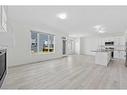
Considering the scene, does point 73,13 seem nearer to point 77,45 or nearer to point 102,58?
point 102,58

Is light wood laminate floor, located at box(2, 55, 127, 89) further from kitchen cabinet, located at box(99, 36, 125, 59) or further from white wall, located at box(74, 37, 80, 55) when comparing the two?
white wall, located at box(74, 37, 80, 55)

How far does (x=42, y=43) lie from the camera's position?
6.52m

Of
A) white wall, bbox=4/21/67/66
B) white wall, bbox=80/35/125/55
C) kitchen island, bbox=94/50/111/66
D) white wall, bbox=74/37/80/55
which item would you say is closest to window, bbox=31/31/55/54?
white wall, bbox=4/21/67/66

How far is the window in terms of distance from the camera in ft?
19.2

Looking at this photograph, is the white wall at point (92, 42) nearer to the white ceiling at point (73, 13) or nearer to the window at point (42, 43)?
the white ceiling at point (73, 13)

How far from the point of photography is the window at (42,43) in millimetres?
5859

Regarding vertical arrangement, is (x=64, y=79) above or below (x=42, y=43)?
below

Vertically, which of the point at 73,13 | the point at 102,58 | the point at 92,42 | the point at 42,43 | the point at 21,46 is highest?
the point at 73,13

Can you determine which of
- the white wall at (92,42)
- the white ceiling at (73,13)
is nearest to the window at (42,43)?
the white ceiling at (73,13)

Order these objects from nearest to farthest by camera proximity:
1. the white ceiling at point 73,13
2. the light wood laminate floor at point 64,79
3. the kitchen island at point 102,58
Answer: the light wood laminate floor at point 64,79 < the white ceiling at point 73,13 < the kitchen island at point 102,58

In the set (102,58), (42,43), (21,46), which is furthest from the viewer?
(42,43)

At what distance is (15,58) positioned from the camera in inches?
178

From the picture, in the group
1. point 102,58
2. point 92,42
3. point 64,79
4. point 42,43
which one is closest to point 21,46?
point 42,43
